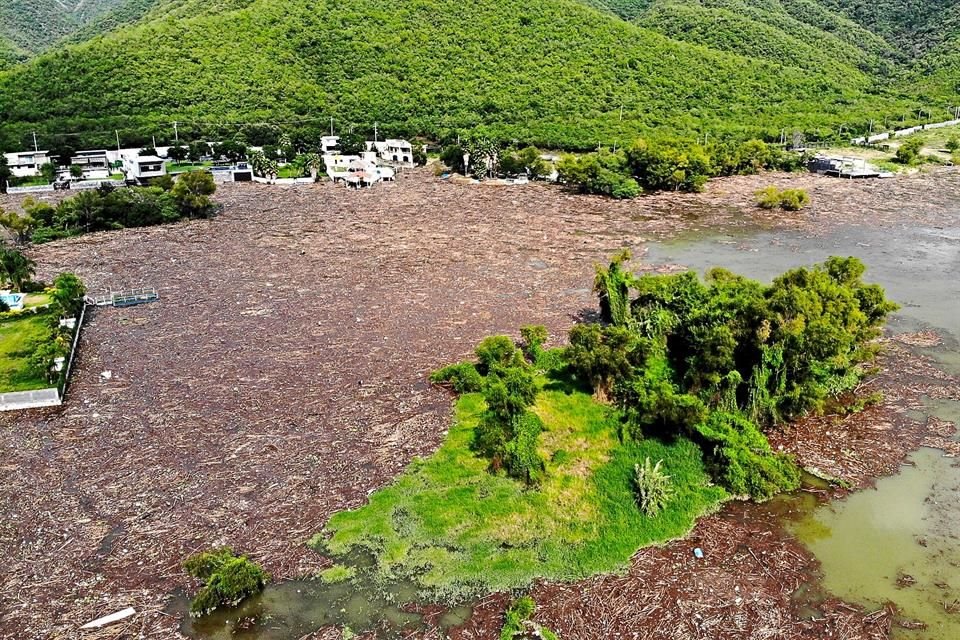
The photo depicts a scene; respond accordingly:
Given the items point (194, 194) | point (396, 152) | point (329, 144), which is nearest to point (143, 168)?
point (194, 194)

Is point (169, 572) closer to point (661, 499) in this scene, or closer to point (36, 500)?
point (36, 500)

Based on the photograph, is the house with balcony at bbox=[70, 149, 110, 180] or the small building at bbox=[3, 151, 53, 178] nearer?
the small building at bbox=[3, 151, 53, 178]

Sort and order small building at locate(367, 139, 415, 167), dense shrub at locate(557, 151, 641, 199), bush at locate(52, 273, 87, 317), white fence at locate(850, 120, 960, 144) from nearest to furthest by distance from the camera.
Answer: bush at locate(52, 273, 87, 317)
dense shrub at locate(557, 151, 641, 199)
small building at locate(367, 139, 415, 167)
white fence at locate(850, 120, 960, 144)

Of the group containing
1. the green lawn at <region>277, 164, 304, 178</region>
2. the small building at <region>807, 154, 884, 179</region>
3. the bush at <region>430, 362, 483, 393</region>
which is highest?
the small building at <region>807, 154, 884, 179</region>

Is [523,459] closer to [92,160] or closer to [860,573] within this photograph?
[860,573]

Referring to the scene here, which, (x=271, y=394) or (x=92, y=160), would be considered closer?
(x=271, y=394)

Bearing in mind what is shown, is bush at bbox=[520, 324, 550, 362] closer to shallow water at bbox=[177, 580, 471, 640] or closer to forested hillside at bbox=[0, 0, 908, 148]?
shallow water at bbox=[177, 580, 471, 640]

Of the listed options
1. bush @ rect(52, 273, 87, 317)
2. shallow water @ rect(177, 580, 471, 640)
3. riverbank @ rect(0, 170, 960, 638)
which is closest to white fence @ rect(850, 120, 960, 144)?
riverbank @ rect(0, 170, 960, 638)

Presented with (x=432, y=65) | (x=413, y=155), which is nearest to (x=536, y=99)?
(x=432, y=65)
